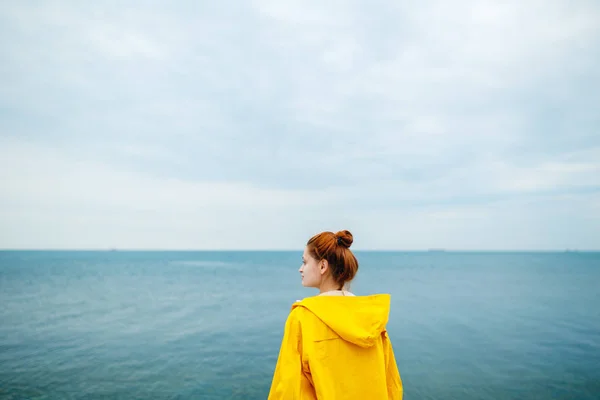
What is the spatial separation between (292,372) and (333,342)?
Result: 0.32 meters

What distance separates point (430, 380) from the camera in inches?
501

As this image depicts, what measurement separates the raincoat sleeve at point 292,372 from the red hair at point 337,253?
0.42 meters

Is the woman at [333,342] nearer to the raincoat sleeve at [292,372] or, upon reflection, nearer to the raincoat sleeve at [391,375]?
the raincoat sleeve at [292,372]

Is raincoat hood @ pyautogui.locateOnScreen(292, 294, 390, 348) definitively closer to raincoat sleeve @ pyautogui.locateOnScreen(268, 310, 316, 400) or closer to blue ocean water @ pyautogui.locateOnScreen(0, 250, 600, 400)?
raincoat sleeve @ pyautogui.locateOnScreen(268, 310, 316, 400)

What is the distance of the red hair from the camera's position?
7.79 ft

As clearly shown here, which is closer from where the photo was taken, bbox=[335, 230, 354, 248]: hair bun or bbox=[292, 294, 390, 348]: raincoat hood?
bbox=[292, 294, 390, 348]: raincoat hood

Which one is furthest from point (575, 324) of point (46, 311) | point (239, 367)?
point (46, 311)

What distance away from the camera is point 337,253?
2.38m

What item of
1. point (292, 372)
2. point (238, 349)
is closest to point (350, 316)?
point (292, 372)

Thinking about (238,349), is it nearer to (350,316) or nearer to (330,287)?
(330,287)

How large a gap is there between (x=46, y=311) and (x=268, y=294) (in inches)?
829

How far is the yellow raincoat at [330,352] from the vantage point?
7.00 feet

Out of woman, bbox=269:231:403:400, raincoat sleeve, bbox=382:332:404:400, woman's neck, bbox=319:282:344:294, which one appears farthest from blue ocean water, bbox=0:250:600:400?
woman's neck, bbox=319:282:344:294

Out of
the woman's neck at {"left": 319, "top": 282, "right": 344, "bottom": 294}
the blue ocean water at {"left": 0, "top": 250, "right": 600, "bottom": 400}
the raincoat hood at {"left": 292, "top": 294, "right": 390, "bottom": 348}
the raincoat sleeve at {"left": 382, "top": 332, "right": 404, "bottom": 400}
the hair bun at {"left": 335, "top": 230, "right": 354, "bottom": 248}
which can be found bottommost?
the blue ocean water at {"left": 0, "top": 250, "right": 600, "bottom": 400}
